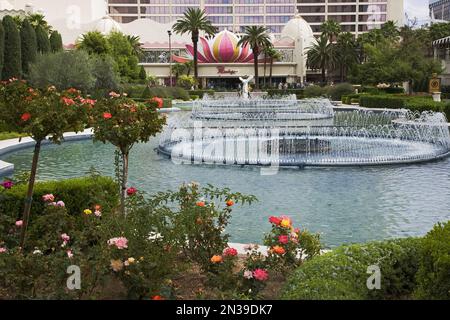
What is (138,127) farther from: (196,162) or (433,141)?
(433,141)

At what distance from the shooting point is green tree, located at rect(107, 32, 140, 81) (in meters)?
57.0

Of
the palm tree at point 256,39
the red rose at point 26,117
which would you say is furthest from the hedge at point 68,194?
the palm tree at point 256,39

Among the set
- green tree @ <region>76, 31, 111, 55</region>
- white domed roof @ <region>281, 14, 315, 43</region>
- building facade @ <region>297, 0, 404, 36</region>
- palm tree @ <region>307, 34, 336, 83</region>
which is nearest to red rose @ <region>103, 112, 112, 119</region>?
green tree @ <region>76, 31, 111, 55</region>

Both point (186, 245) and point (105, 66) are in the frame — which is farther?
point (105, 66)

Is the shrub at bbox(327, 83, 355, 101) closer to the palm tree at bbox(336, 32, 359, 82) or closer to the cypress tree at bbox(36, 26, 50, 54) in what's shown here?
the palm tree at bbox(336, 32, 359, 82)

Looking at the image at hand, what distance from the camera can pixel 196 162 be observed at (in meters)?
17.2

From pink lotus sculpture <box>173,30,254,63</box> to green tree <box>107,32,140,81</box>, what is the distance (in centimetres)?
2156

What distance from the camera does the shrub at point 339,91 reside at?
5359 centimetres

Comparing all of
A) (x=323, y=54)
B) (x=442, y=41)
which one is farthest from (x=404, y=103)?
(x=323, y=54)

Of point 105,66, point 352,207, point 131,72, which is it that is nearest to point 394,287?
point 352,207

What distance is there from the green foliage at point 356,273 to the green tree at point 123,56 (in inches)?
2088

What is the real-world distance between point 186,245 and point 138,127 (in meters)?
2.13

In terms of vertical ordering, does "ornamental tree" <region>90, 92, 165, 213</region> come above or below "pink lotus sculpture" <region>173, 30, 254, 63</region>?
below

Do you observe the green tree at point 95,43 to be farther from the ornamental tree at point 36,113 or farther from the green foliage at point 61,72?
the ornamental tree at point 36,113
